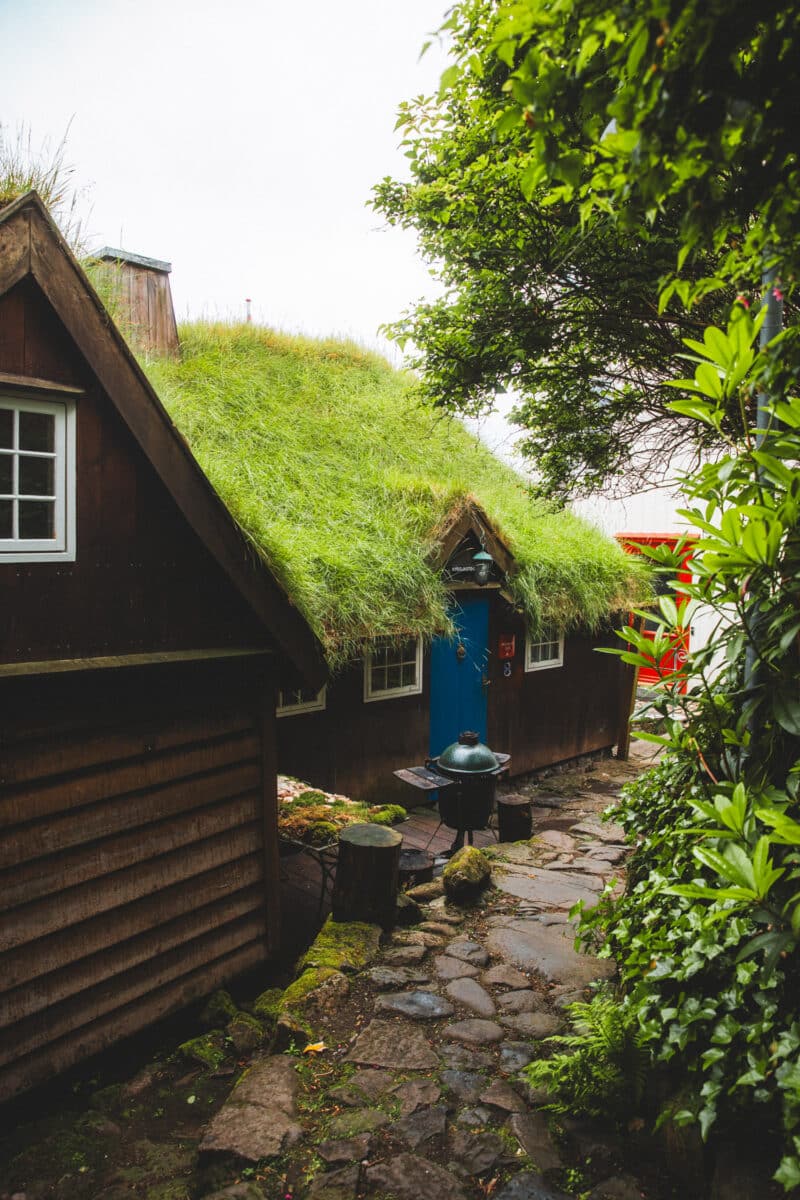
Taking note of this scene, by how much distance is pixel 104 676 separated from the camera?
464cm

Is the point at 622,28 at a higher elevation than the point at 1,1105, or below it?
higher

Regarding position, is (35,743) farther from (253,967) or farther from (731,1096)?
(731,1096)

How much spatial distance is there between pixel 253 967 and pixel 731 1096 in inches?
169

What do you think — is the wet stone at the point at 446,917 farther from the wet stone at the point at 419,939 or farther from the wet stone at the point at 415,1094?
the wet stone at the point at 415,1094

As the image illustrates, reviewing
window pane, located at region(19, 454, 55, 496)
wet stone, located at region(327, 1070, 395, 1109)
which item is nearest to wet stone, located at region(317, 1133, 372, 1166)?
wet stone, located at region(327, 1070, 395, 1109)

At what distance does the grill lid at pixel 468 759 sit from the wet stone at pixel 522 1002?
260 cm

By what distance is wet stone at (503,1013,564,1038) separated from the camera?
411 centimetres

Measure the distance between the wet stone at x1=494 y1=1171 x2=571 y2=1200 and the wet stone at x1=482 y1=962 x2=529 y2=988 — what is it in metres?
1.85

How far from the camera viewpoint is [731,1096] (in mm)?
2477

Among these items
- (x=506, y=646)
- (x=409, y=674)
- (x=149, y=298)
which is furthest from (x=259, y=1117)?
(x=149, y=298)

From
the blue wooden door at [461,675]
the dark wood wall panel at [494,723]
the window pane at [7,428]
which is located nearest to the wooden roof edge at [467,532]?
the blue wooden door at [461,675]

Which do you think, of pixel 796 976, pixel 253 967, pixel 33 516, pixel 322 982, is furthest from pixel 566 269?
pixel 253 967

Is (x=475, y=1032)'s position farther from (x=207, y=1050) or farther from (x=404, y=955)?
(x=207, y=1050)

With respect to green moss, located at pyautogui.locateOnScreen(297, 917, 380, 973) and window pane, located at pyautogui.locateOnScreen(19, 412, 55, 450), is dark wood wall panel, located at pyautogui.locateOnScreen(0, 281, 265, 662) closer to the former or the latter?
window pane, located at pyautogui.locateOnScreen(19, 412, 55, 450)
